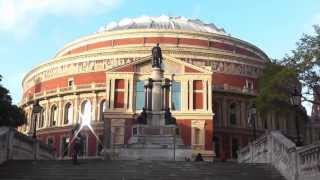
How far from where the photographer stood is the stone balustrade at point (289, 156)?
2167 cm

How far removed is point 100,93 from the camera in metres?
78.3

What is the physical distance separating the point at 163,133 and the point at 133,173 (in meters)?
15.1

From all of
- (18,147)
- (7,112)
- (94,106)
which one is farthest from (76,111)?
(18,147)

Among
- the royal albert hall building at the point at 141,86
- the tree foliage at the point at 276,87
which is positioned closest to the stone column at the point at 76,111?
the royal albert hall building at the point at 141,86

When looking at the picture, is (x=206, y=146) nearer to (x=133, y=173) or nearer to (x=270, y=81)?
(x=270, y=81)

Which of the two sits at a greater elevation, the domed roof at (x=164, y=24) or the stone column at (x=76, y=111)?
the domed roof at (x=164, y=24)

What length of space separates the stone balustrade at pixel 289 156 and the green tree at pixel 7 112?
95.6ft

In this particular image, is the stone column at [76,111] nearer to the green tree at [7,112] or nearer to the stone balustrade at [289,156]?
the green tree at [7,112]

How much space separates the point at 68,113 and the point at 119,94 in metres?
13.9

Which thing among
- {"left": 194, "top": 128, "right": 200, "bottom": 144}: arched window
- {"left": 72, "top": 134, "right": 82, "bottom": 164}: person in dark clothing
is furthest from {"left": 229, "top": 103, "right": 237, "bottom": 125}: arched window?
{"left": 72, "top": 134, "right": 82, "bottom": 164}: person in dark clothing

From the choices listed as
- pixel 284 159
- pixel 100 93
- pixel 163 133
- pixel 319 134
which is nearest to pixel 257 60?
pixel 319 134

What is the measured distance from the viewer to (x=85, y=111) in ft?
260

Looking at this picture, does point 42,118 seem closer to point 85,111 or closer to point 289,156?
point 85,111

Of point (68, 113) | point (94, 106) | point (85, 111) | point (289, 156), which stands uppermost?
point (94, 106)
